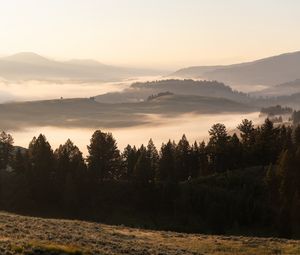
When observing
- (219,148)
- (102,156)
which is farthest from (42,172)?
(219,148)

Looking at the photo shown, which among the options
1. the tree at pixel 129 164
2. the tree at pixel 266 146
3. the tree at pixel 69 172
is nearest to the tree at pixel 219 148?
the tree at pixel 266 146

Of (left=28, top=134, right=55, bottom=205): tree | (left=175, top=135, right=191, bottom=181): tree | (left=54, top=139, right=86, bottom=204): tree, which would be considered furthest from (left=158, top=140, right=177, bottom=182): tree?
(left=28, top=134, right=55, bottom=205): tree

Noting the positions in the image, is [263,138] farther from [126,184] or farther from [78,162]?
[78,162]

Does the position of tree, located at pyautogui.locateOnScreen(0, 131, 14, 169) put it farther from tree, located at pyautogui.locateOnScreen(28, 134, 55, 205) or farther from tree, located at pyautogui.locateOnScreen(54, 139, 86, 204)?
tree, located at pyautogui.locateOnScreen(28, 134, 55, 205)

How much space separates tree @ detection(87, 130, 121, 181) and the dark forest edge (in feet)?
0.76

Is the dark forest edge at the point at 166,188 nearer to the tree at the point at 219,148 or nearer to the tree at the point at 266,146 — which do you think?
the tree at the point at 266,146

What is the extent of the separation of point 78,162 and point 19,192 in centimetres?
1417

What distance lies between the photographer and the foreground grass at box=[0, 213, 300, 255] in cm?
3155

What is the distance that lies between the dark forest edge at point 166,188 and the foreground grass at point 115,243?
33993 millimetres

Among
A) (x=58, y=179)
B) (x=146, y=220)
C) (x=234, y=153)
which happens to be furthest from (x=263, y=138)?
(x=58, y=179)

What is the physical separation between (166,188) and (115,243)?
5893 centimetres

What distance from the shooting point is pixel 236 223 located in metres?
91.2

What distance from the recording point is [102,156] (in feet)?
356

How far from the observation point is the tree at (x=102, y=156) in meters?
106
